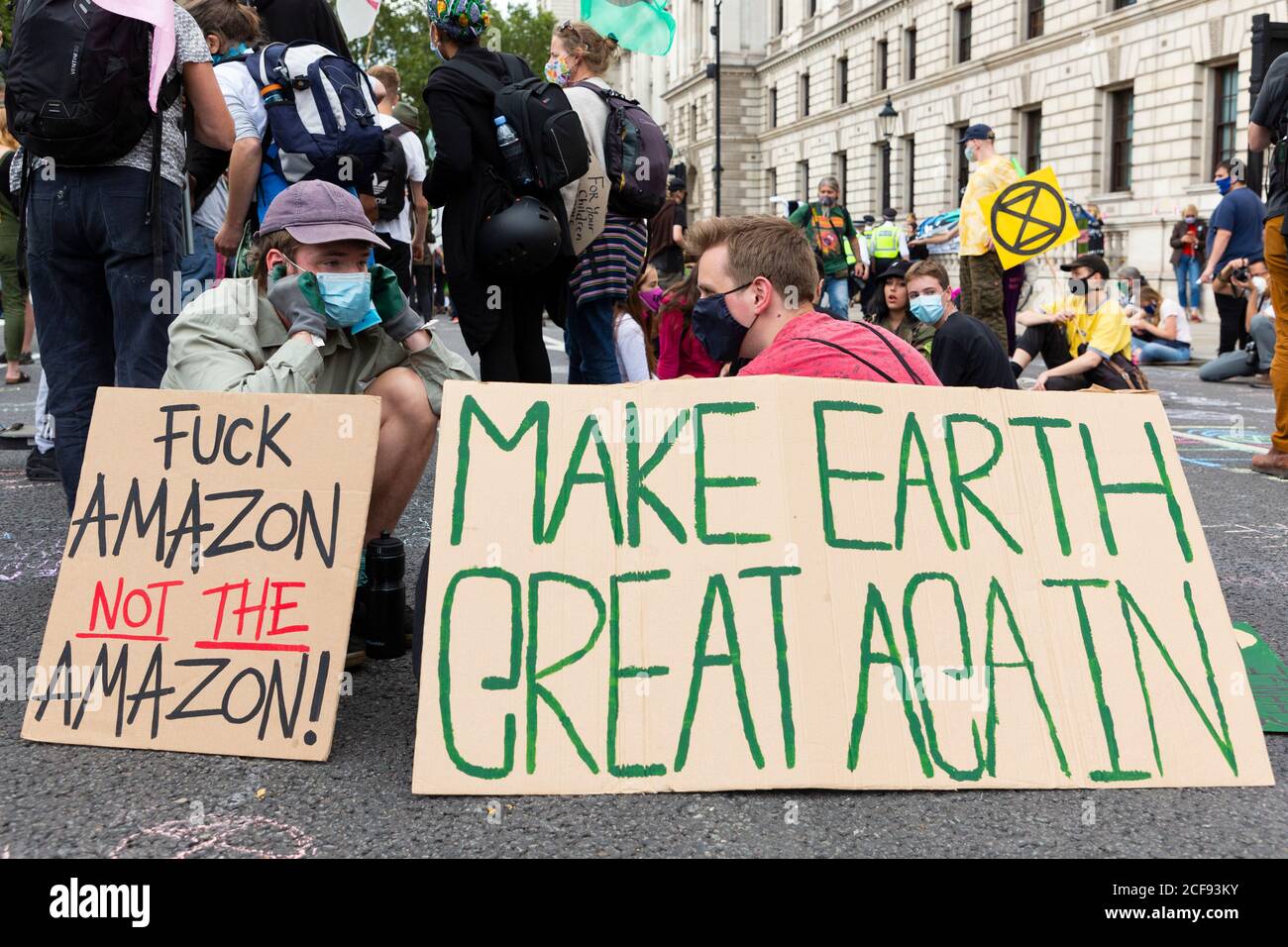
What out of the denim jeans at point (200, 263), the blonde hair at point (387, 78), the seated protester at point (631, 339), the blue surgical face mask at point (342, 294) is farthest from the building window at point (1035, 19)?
the blue surgical face mask at point (342, 294)

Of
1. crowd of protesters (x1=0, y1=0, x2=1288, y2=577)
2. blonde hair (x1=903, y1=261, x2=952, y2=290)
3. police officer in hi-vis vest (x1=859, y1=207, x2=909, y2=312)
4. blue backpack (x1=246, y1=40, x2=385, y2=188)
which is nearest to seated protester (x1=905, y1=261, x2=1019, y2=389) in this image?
crowd of protesters (x1=0, y1=0, x2=1288, y2=577)

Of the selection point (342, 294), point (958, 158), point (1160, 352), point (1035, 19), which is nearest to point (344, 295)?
point (342, 294)

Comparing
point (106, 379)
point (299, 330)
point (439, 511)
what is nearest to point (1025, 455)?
point (439, 511)

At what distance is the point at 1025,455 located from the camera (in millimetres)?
2877

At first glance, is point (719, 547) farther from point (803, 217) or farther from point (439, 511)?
point (803, 217)

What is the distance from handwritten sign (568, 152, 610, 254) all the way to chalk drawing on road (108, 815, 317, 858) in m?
3.25

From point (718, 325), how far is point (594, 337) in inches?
99.6

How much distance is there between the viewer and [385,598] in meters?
3.29

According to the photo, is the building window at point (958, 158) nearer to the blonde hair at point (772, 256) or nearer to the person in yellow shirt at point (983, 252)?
the person in yellow shirt at point (983, 252)

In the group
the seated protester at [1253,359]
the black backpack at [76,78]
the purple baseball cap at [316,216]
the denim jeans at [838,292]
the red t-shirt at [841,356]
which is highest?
the black backpack at [76,78]

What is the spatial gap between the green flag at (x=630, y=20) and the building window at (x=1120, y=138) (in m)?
25.5

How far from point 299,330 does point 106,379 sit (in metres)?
1.22

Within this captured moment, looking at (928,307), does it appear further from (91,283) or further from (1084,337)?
(91,283)

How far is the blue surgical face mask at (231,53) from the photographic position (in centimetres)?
480
